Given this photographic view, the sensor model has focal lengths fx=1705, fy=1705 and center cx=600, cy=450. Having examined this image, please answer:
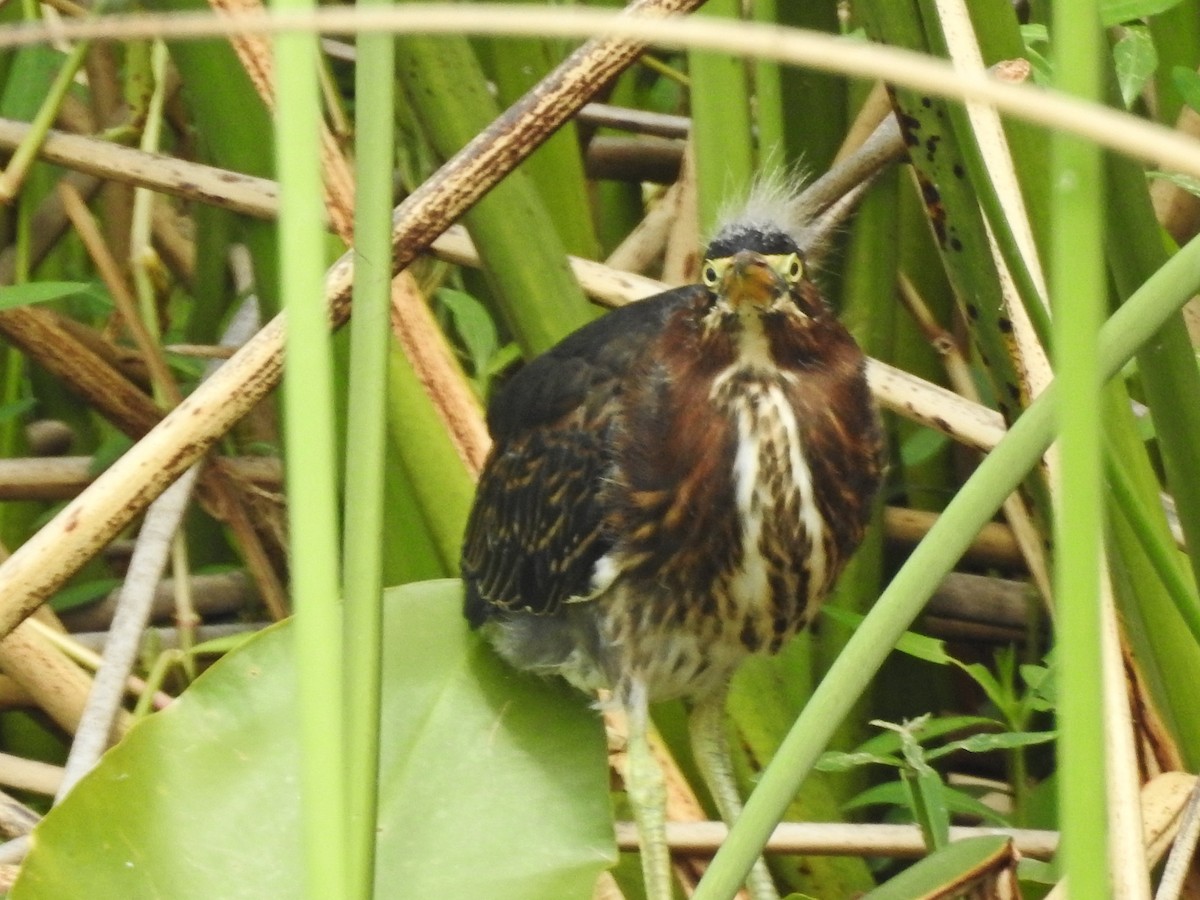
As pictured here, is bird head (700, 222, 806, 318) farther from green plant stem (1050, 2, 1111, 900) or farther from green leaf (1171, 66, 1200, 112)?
green plant stem (1050, 2, 1111, 900)

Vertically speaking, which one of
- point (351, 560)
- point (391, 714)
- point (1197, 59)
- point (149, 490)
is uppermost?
point (1197, 59)

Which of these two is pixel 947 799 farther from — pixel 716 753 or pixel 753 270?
pixel 753 270

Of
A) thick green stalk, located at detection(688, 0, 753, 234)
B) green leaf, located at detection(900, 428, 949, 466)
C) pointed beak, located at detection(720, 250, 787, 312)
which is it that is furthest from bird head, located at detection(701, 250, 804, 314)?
green leaf, located at detection(900, 428, 949, 466)

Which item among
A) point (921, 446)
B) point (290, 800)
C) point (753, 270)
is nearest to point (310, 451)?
point (290, 800)

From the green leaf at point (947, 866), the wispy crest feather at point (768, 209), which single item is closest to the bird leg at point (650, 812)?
the green leaf at point (947, 866)

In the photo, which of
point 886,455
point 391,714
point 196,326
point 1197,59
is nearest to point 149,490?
point 391,714

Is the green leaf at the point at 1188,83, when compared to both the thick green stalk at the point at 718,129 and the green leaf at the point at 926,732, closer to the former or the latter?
the thick green stalk at the point at 718,129

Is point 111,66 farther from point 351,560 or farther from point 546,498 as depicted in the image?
point 351,560
